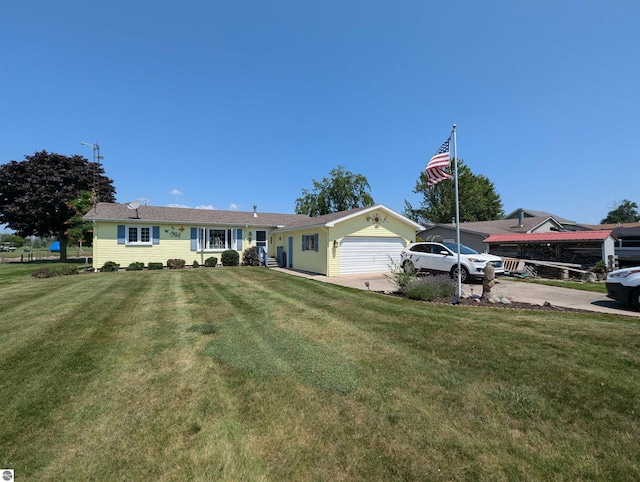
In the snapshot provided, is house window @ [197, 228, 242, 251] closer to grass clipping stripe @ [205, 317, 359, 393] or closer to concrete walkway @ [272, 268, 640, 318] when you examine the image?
concrete walkway @ [272, 268, 640, 318]

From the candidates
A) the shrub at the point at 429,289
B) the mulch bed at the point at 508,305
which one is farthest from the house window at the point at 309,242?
the mulch bed at the point at 508,305

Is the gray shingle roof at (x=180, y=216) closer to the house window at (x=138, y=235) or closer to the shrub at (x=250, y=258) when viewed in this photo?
the house window at (x=138, y=235)

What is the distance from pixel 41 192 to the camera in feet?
77.2

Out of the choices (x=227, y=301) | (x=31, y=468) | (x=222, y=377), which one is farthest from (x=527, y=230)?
(x=31, y=468)

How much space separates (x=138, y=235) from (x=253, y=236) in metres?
7.24

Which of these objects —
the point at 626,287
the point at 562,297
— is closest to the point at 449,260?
the point at 562,297

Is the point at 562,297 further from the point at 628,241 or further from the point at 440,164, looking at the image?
the point at 628,241

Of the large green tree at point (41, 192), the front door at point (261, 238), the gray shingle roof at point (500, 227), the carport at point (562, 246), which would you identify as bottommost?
the carport at point (562, 246)

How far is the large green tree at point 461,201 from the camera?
3906 centimetres

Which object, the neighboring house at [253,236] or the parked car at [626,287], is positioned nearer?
the parked car at [626,287]

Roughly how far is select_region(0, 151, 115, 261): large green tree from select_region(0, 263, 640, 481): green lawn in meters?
24.1

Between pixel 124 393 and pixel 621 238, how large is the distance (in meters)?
32.8

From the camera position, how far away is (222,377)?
3.60m

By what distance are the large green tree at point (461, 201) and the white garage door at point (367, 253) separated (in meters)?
23.5
